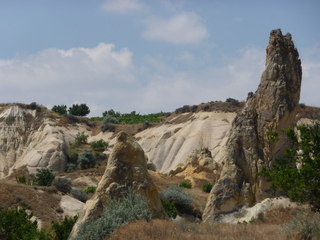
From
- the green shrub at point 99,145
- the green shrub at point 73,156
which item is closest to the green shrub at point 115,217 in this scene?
the green shrub at point 73,156

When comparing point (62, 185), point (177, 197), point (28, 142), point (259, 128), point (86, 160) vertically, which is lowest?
point (62, 185)

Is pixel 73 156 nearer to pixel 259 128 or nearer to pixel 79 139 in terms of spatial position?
pixel 79 139

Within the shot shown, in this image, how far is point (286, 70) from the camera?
68.8ft

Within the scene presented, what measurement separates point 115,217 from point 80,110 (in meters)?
71.2

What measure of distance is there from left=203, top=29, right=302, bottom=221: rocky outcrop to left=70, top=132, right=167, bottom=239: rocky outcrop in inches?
270

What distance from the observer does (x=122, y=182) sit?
511 inches

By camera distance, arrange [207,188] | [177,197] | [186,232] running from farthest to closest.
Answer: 1. [207,188]
2. [177,197]
3. [186,232]

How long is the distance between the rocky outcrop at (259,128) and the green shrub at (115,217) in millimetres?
7870

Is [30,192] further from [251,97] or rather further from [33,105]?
[33,105]

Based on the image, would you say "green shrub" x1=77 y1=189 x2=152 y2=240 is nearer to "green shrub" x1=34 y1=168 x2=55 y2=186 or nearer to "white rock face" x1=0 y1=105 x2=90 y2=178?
"green shrub" x1=34 y1=168 x2=55 y2=186

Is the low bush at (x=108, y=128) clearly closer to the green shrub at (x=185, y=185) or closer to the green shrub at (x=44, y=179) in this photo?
the green shrub at (x=185, y=185)

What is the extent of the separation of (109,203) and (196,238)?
8.84 feet

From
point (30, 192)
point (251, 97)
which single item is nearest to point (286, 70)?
point (251, 97)

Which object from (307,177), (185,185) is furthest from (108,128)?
(307,177)
